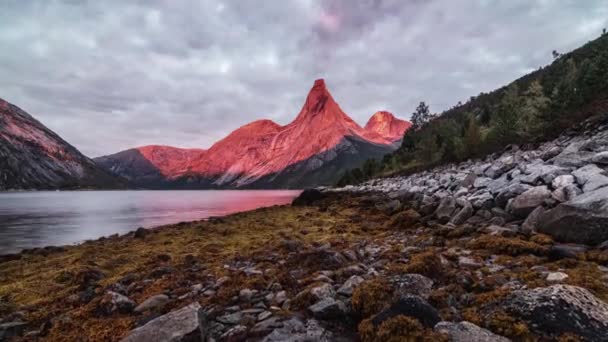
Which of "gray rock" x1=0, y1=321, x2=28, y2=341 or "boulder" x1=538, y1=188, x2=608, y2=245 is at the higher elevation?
"boulder" x1=538, y1=188, x2=608, y2=245

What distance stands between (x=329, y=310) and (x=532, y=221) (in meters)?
7.56

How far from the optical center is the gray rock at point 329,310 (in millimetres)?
4797

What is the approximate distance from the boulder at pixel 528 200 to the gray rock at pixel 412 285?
6.33 m

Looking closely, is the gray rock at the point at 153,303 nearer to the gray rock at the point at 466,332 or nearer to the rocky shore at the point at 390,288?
the rocky shore at the point at 390,288

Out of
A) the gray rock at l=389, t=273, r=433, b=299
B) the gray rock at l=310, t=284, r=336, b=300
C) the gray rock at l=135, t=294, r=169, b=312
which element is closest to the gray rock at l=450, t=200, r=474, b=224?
the gray rock at l=389, t=273, r=433, b=299

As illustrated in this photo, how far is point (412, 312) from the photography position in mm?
4094

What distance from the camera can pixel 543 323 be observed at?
369 centimetres

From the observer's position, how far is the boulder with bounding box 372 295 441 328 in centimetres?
402

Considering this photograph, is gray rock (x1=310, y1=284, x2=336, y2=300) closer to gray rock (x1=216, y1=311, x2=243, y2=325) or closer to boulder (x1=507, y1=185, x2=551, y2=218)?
gray rock (x1=216, y1=311, x2=243, y2=325)

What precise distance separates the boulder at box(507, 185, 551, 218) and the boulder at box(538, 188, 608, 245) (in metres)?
1.30

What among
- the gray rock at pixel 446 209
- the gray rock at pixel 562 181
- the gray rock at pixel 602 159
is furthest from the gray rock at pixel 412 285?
the gray rock at pixel 602 159

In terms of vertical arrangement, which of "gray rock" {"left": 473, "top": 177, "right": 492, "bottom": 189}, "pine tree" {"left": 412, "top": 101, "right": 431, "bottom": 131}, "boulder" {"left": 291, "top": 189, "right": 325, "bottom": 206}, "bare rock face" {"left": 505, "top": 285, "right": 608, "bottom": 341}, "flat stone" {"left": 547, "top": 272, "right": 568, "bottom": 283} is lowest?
"boulder" {"left": 291, "top": 189, "right": 325, "bottom": 206}

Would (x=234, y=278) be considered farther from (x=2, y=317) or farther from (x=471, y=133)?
(x=471, y=133)

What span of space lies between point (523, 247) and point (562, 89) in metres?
60.0
